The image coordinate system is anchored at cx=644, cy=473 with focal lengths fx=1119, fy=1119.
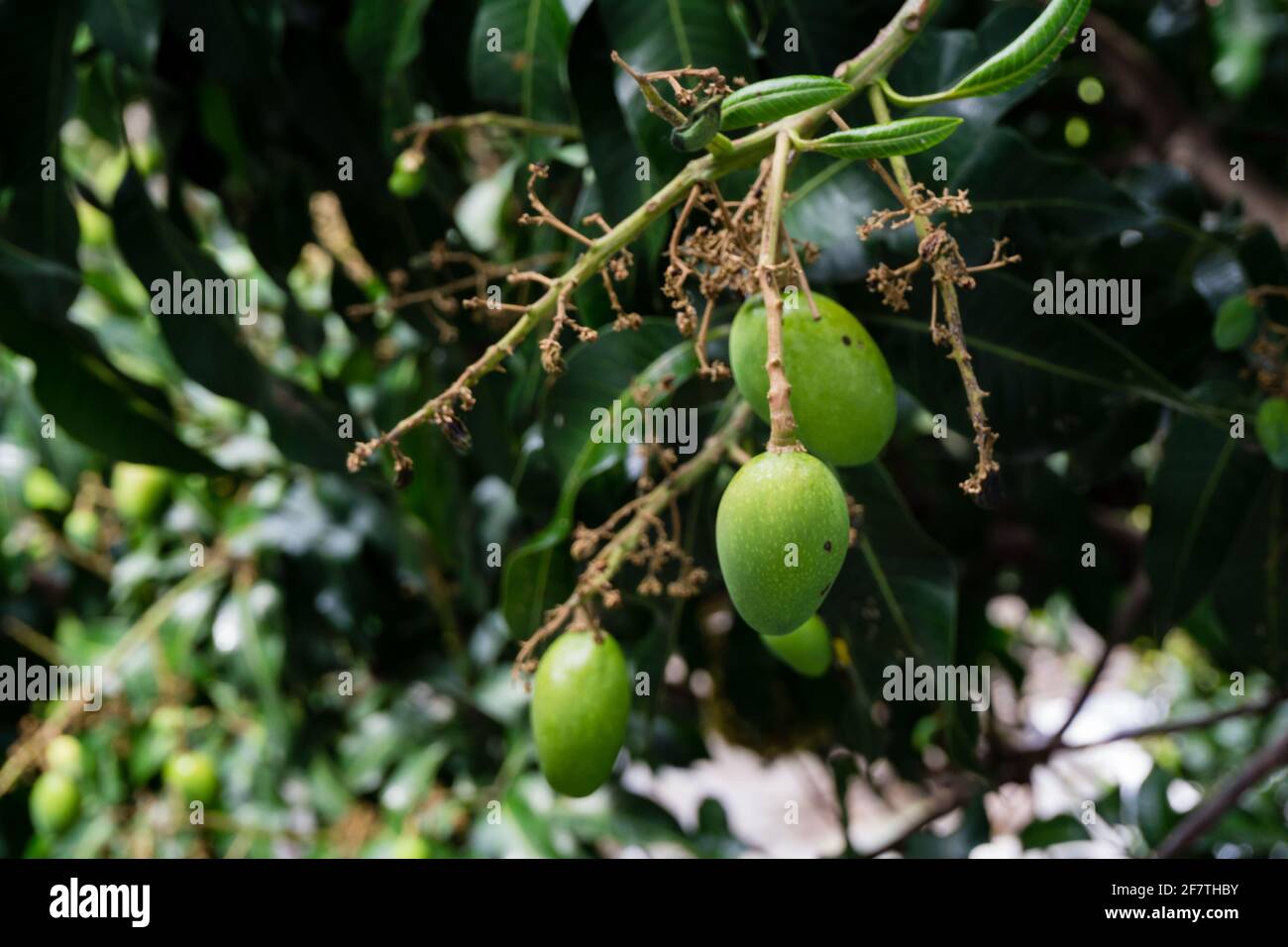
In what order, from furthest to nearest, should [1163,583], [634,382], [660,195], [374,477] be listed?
[374,477] < [1163,583] < [634,382] < [660,195]

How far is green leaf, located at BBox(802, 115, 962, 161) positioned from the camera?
521mm

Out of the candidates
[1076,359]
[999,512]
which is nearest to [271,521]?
[999,512]

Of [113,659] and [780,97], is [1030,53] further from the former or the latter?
[113,659]

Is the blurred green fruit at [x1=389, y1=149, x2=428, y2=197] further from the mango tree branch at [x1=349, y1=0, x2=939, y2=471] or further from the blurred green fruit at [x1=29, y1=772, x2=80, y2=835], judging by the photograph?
the blurred green fruit at [x1=29, y1=772, x2=80, y2=835]

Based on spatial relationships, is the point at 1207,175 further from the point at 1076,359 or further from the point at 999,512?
the point at 1076,359

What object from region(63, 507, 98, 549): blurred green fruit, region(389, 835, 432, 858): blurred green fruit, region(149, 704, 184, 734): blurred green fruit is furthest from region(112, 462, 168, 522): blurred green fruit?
region(389, 835, 432, 858): blurred green fruit

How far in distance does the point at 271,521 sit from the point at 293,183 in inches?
21.2

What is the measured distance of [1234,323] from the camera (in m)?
0.94

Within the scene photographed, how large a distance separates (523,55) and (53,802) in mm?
1342

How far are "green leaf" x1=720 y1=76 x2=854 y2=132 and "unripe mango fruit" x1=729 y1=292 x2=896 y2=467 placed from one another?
100mm

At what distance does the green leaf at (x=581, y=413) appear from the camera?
85 cm

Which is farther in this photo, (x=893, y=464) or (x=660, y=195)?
(x=893, y=464)

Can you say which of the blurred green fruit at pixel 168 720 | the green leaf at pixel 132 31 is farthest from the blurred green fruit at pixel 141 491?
the green leaf at pixel 132 31

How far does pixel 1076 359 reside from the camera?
87 centimetres
